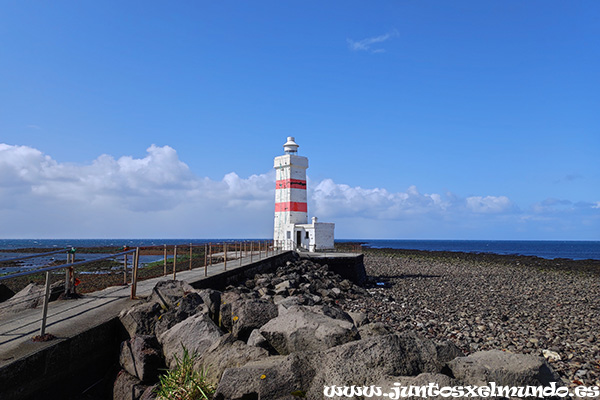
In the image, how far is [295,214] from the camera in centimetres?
2523

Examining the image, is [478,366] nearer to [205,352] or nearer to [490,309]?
[205,352]

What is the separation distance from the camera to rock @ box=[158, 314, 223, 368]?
5.82 metres

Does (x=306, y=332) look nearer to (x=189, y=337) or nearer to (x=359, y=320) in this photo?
(x=189, y=337)

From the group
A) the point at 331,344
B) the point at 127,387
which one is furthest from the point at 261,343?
the point at 127,387

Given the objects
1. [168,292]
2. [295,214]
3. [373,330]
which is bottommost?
[373,330]

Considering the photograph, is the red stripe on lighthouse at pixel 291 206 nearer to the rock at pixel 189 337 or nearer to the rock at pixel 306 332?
the rock at pixel 189 337

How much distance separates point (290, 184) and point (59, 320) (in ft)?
62.3

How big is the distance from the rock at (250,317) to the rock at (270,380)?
210cm

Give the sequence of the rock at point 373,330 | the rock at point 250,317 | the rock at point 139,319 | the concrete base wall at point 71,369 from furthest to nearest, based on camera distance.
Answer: the rock at point 139,319 < the rock at point 250,317 < the rock at point 373,330 < the concrete base wall at point 71,369

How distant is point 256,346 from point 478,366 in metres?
2.69

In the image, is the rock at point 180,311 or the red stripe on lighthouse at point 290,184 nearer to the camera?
the rock at point 180,311

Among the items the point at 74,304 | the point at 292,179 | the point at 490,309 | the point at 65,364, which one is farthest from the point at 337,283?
the point at 65,364

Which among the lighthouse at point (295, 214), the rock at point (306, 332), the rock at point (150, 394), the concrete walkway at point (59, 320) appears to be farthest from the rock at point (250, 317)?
the lighthouse at point (295, 214)

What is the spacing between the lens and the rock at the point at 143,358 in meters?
5.75
